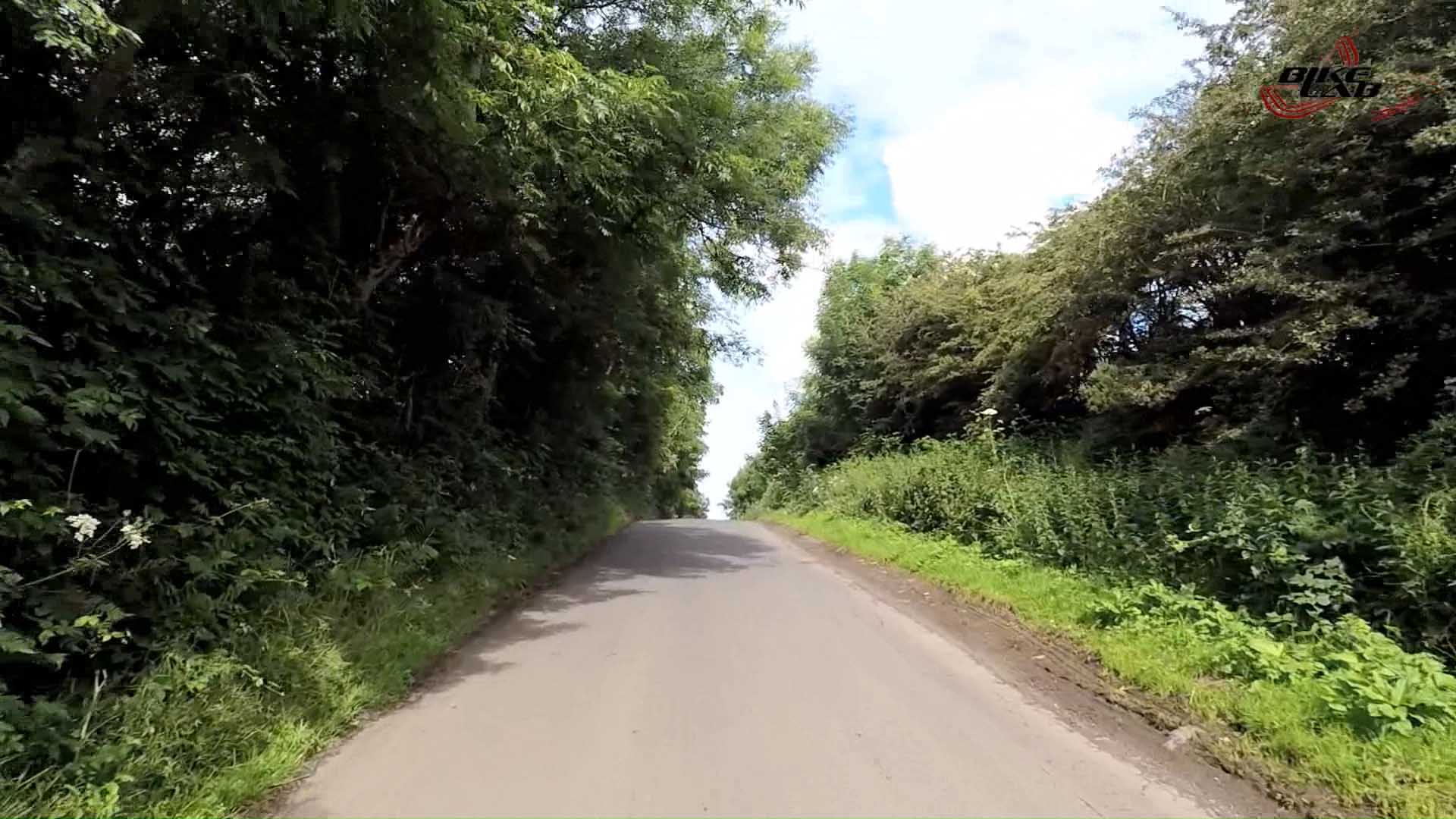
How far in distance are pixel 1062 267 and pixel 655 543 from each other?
30.5ft

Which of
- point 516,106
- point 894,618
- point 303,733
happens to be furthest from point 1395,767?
point 516,106

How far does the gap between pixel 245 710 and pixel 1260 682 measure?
19.0 feet

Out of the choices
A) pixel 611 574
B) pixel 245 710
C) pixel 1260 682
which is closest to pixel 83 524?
pixel 245 710

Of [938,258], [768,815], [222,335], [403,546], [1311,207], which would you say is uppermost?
A: [938,258]

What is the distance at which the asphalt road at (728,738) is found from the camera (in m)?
3.65

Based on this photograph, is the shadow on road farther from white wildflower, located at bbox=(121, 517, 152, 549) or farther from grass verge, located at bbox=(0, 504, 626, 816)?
white wildflower, located at bbox=(121, 517, 152, 549)

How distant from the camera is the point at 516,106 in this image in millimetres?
6602

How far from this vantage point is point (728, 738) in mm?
4426

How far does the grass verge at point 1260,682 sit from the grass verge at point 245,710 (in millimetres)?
4982

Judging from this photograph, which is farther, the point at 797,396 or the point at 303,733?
the point at 797,396

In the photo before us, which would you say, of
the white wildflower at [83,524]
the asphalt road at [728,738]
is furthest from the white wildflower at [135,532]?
the asphalt road at [728,738]

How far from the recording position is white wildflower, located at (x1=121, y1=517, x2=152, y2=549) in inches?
144

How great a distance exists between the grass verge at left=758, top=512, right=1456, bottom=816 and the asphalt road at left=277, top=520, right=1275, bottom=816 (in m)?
0.58

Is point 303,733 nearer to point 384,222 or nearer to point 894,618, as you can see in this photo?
point 894,618
